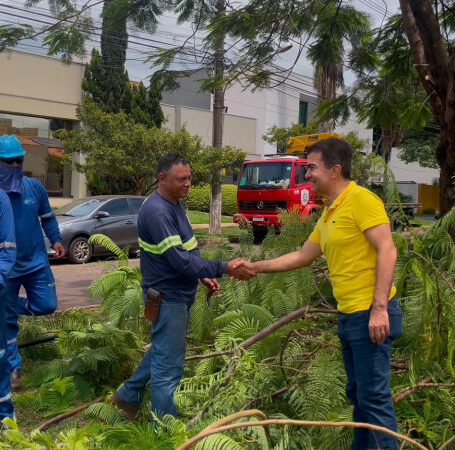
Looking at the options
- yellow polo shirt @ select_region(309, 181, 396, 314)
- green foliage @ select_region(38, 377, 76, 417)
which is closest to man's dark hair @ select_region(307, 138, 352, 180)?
yellow polo shirt @ select_region(309, 181, 396, 314)

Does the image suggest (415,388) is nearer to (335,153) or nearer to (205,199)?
(335,153)

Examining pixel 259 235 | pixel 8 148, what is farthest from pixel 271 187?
pixel 8 148

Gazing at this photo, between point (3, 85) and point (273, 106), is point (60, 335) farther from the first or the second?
point (273, 106)

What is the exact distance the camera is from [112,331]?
4664 mm

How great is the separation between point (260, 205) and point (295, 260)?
15.1m

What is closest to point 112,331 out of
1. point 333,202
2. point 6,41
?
point 333,202

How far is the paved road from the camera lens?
8.80m

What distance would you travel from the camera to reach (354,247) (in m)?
3.03

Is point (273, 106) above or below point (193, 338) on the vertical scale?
above

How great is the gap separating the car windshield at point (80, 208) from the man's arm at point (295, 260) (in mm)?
10611

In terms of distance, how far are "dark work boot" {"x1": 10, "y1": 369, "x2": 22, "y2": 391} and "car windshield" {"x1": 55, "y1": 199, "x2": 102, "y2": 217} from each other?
9.14 meters

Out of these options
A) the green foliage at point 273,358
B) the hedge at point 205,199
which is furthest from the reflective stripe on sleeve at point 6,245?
the hedge at point 205,199

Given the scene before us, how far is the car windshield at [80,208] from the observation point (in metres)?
13.9

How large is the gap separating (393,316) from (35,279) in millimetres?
3174
